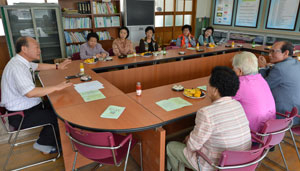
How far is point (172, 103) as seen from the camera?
6.53 ft

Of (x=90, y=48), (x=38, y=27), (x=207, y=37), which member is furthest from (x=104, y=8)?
(x=207, y=37)

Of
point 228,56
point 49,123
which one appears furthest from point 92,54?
point 228,56

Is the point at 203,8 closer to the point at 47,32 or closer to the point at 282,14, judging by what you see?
the point at 282,14

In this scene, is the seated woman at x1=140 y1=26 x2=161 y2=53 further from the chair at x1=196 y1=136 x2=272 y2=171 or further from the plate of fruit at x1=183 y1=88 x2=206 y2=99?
the chair at x1=196 y1=136 x2=272 y2=171

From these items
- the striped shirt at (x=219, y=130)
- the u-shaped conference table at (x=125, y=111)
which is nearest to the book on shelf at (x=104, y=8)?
the u-shaped conference table at (x=125, y=111)

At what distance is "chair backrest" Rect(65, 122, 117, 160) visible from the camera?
57.0 inches

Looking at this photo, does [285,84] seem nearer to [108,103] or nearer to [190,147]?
[190,147]

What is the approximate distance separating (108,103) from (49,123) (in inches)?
30.9

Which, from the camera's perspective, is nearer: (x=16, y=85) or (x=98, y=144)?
(x=98, y=144)

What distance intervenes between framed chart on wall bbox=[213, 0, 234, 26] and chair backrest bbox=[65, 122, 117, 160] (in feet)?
24.2

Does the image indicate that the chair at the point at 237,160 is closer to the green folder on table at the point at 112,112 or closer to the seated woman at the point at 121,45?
the green folder on table at the point at 112,112

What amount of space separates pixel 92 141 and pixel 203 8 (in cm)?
768

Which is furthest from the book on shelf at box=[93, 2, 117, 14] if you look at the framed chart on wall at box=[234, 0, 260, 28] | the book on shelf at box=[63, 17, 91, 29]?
the framed chart on wall at box=[234, 0, 260, 28]

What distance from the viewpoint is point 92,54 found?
4.01 m
